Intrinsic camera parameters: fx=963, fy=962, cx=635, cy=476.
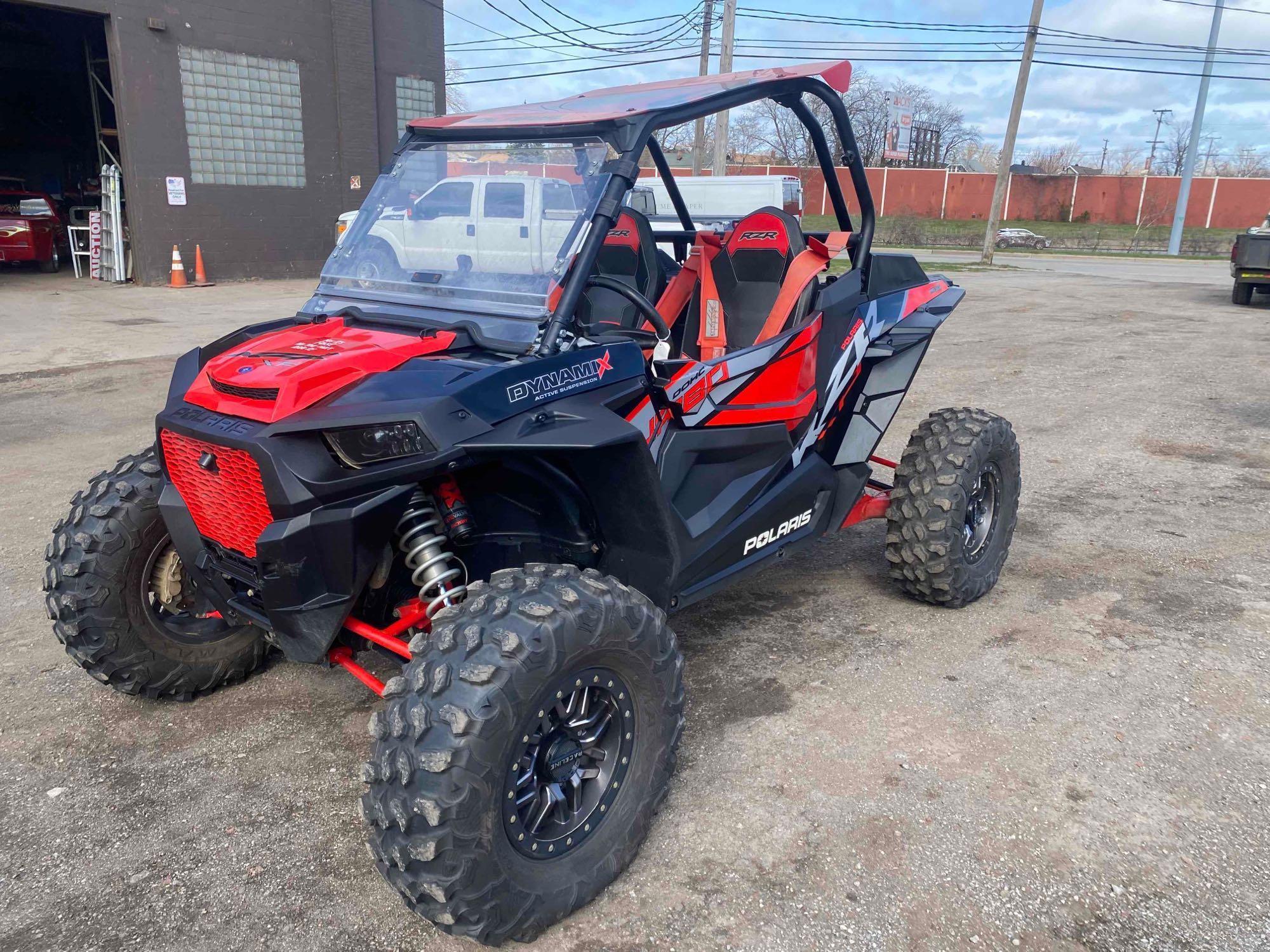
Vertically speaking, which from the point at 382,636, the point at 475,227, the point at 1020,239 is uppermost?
the point at 475,227

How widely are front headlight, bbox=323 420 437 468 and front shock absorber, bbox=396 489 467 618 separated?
0.94 ft

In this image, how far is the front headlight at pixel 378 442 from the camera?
2.43 meters

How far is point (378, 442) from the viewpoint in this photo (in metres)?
2.44

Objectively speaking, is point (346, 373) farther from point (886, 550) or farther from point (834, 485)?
point (886, 550)

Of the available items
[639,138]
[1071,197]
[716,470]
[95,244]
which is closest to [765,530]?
[716,470]

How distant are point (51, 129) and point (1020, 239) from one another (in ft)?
116

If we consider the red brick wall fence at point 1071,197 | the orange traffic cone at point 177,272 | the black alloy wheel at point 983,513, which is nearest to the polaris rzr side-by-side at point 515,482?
the black alloy wheel at point 983,513

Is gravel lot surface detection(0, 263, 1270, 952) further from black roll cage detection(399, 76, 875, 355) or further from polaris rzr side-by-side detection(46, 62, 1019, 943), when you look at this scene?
black roll cage detection(399, 76, 875, 355)

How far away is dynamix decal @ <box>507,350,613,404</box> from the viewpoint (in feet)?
8.56

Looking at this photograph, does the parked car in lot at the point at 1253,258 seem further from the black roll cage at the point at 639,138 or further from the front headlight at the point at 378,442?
the front headlight at the point at 378,442

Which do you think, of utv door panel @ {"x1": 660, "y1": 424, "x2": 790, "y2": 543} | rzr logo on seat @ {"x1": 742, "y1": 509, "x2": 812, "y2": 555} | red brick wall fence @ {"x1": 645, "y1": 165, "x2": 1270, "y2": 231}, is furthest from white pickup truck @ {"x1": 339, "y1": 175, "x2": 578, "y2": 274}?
red brick wall fence @ {"x1": 645, "y1": 165, "x2": 1270, "y2": 231}

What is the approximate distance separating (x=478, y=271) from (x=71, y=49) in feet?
79.0

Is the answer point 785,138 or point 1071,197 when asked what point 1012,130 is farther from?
point 1071,197

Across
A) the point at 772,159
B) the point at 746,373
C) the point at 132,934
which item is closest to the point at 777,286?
the point at 746,373
